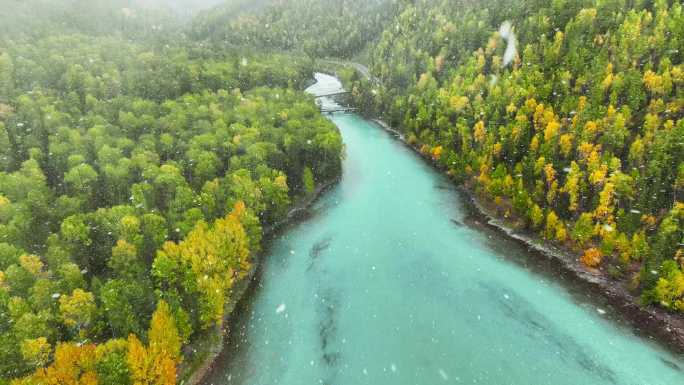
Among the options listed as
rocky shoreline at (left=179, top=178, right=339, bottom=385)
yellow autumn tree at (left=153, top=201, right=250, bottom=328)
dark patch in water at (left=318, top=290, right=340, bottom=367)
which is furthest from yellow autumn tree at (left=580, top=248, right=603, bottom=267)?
yellow autumn tree at (left=153, top=201, right=250, bottom=328)

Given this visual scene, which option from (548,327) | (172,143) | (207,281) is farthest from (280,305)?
(172,143)

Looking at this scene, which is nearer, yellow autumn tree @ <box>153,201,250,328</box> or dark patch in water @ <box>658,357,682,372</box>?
dark patch in water @ <box>658,357,682,372</box>

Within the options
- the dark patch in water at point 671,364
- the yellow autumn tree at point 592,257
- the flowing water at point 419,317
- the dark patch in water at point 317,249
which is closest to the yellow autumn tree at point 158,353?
the flowing water at point 419,317

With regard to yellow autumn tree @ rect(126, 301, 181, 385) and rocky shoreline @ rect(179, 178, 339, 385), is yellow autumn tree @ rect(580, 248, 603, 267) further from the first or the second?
yellow autumn tree @ rect(126, 301, 181, 385)

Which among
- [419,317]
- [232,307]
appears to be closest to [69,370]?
[232,307]

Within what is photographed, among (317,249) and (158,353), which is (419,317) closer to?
(317,249)

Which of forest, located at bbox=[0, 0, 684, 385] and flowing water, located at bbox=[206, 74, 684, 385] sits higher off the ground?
forest, located at bbox=[0, 0, 684, 385]
